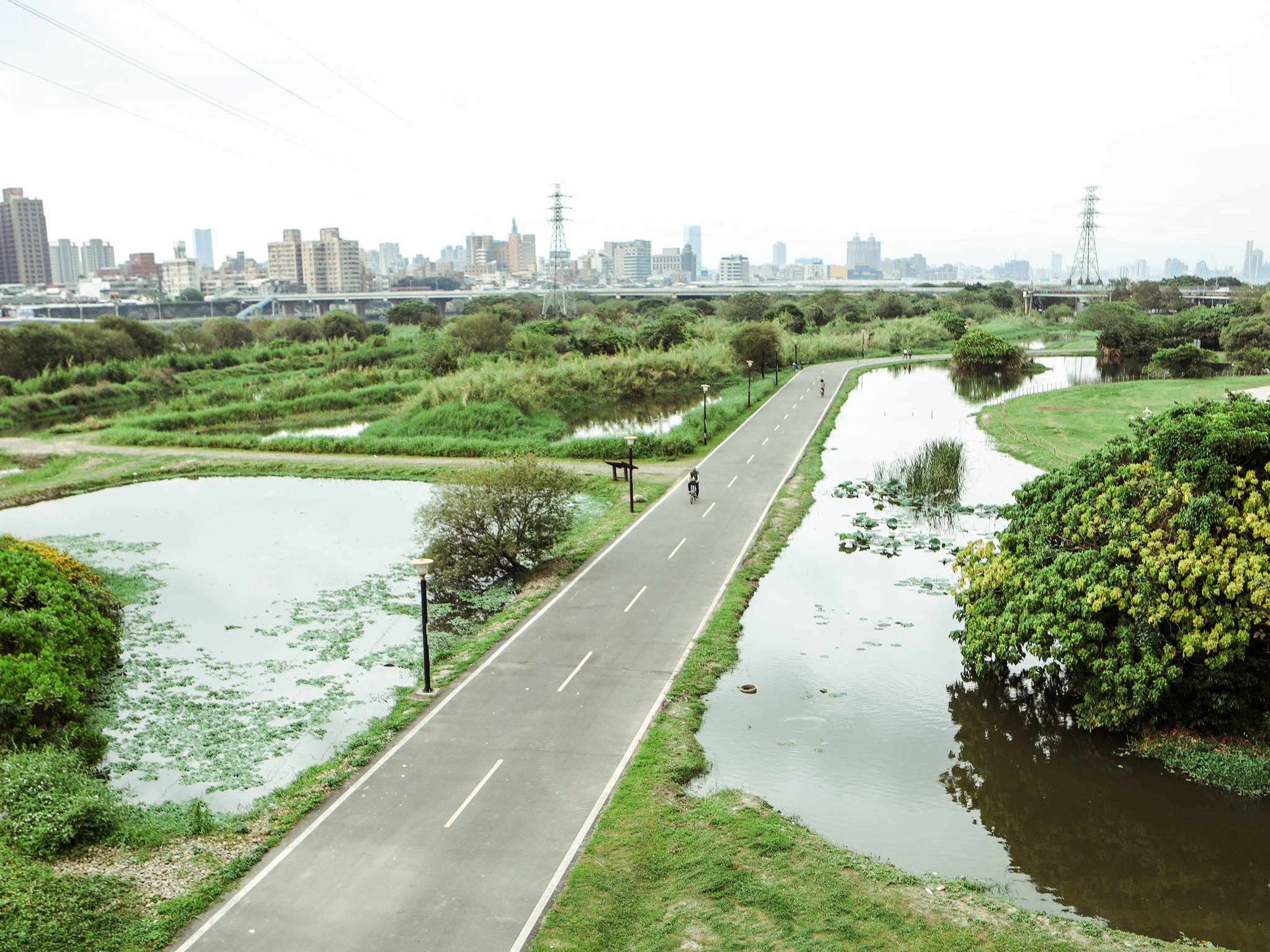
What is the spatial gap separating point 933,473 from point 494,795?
27865 mm

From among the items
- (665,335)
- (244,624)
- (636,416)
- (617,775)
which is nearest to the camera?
(617,775)

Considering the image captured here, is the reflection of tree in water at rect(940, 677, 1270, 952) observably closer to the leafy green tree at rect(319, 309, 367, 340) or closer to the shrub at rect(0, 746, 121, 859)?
the shrub at rect(0, 746, 121, 859)

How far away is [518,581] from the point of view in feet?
86.7

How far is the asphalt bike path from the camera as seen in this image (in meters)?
11.8

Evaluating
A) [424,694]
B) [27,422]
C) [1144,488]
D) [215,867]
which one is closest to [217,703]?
[424,694]

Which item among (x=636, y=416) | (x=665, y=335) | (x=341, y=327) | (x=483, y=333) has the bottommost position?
(x=636, y=416)

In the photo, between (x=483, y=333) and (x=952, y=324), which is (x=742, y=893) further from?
(x=952, y=324)

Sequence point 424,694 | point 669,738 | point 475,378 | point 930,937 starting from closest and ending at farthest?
point 930,937
point 669,738
point 424,694
point 475,378

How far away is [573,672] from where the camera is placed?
770 inches

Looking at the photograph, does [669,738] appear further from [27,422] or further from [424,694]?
[27,422]

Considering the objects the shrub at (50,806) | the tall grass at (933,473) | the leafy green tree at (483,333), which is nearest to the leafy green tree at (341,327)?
the leafy green tree at (483,333)

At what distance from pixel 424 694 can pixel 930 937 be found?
37.1 feet

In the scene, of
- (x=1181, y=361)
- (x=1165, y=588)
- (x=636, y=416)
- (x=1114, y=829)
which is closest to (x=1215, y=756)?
(x=1114, y=829)

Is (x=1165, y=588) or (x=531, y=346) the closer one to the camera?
(x=1165, y=588)
